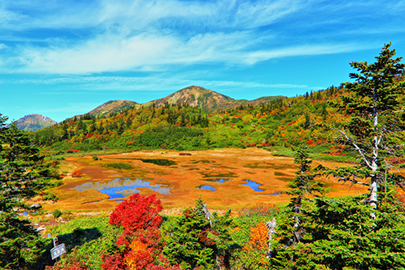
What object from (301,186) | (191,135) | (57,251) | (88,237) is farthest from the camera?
(191,135)

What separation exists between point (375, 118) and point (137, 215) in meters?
22.8

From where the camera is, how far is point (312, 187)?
1772cm

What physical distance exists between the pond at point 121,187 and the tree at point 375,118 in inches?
1590

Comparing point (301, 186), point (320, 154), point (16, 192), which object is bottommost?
point (320, 154)

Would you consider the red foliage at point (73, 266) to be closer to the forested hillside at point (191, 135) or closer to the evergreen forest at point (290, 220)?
the evergreen forest at point (290, 220)

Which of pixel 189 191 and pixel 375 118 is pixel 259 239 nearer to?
pixel 375 118

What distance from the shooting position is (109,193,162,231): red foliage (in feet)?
68.9

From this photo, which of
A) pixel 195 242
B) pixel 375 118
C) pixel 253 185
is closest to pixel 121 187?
pixel 253 185

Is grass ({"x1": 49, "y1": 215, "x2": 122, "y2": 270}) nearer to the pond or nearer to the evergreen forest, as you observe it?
the evergreen forest

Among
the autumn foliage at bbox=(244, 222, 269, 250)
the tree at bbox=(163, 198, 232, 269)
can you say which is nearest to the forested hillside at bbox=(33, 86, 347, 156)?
the autumn foliage at bbox=(244, 222, 269, 250)

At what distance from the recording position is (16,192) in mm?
15500

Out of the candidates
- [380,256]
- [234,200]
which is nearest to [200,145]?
[234,200]

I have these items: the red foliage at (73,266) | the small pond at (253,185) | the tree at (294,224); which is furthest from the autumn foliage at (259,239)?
the small pond at (253,185)

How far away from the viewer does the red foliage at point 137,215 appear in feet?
68.9
